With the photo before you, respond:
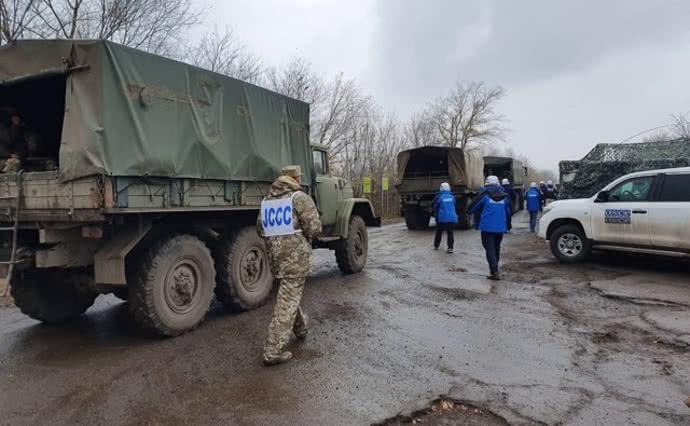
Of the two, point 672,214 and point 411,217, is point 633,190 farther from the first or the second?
point 411,217

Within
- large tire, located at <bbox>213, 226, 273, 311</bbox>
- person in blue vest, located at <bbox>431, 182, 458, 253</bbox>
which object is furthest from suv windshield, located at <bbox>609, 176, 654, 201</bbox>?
large tire, located at <bbox>213, 226, 273, 311</bbox>

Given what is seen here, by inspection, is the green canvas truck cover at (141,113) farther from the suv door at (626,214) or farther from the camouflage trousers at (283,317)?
the suv door at (626,214)

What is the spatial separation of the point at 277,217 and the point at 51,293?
321 centimetres

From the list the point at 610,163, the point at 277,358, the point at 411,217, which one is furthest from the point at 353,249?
the point at 411,217

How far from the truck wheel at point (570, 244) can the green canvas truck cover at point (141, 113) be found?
20.8ft

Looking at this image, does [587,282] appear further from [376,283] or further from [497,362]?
[497,362]

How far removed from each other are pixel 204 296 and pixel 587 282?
6053 mm

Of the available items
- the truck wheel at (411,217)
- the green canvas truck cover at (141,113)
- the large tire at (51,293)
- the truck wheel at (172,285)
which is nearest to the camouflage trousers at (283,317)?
the truck wheel at (172,285)

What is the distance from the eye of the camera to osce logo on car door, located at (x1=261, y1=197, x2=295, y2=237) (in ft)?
14.0

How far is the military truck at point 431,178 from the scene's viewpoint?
16.3 meters

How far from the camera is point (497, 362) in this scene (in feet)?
13.7

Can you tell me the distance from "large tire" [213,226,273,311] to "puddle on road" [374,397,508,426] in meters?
3.08

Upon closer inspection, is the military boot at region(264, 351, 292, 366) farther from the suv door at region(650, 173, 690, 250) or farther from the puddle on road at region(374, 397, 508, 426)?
the suv door at region(650, 173, 690, 250)

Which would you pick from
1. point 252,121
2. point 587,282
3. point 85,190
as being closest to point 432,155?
point 587,282
